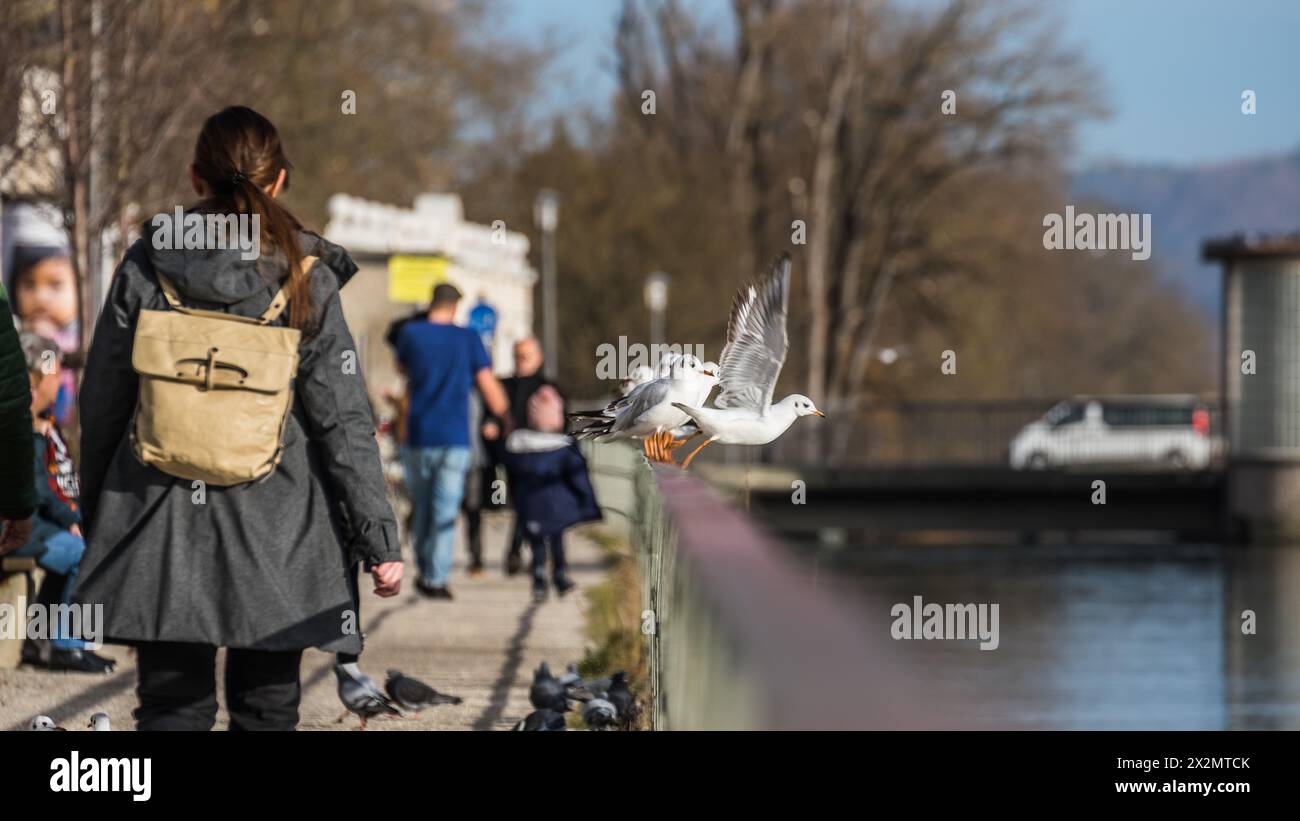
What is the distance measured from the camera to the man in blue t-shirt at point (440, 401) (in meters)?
13.5

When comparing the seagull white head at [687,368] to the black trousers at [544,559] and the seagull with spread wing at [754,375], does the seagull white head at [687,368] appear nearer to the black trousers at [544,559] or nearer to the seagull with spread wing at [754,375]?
the seagull with spread wing at [754,375]

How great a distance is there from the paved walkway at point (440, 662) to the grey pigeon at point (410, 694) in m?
0.09

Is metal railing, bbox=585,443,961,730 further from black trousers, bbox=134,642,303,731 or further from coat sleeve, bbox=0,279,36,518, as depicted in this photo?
coat sleeve, bbox=0,279,36,518

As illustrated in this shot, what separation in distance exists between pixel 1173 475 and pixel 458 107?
1493cm

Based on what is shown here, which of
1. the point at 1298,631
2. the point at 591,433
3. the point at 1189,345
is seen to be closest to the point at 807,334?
the point at 1298,631

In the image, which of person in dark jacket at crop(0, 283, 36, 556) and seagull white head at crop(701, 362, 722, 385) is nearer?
person in dark jacket at crop(0, 283, 36, 556)

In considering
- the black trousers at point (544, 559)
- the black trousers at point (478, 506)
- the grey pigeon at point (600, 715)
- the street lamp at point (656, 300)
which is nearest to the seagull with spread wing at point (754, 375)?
the grey pigeon at point (600, 715)

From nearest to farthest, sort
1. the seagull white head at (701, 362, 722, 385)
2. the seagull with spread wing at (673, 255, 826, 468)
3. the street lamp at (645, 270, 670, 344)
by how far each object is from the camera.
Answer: the seagull with spread wing at (673, 255, 826, 468)
the seagull white head at (701, 362, 722, 385)
the street lamp at (645, 270, 670, 344)

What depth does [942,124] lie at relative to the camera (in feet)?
173

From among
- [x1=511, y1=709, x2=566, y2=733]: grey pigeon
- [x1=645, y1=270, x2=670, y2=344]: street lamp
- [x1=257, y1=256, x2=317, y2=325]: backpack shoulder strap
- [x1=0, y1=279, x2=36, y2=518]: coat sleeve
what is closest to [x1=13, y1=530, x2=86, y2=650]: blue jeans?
[x1=511, y1=709, x2=566, y2=733]: grey pigeon

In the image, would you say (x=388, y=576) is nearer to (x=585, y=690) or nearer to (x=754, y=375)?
(x=754, y=375)

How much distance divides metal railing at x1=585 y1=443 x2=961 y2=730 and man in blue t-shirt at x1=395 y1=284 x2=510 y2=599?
7803mm

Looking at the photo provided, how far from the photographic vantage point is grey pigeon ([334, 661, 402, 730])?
8.05 meters

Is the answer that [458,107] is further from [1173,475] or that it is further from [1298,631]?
[1298,631]
